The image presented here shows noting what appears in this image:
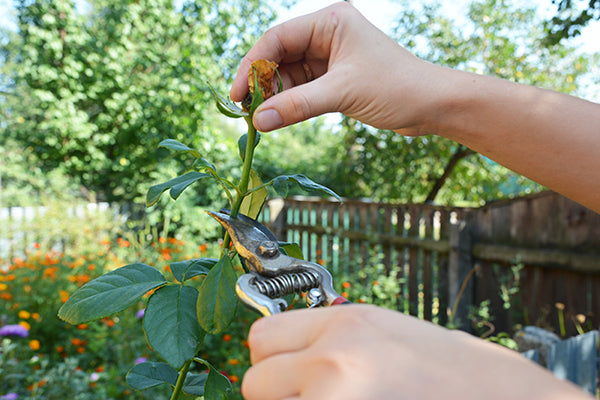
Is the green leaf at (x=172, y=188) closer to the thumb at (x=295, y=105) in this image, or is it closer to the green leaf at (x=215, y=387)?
the thumb at (x=295, y=105)

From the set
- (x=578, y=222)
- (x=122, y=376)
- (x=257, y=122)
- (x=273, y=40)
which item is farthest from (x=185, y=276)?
(x=578, y=222)

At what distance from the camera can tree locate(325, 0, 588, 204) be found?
17.7 feet

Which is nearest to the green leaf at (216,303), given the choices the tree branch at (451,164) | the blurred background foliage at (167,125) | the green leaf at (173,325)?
the green leaf at (173,325)

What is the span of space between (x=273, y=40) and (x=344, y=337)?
77 centimetres

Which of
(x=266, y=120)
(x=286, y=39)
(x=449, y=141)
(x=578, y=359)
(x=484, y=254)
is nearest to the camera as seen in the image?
(x=266, y=120)

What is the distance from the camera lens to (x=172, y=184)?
76cm

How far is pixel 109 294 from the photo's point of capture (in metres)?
0.69

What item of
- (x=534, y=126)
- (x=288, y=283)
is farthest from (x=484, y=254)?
(x=288, y=283)

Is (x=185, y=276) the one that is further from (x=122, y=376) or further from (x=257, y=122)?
(x=122, y=376)

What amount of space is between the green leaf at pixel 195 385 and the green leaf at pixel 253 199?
1.22ft

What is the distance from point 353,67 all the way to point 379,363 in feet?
2.29

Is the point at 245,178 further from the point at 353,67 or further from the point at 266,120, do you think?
the point at 353,67

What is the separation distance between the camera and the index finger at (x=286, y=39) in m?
0.97

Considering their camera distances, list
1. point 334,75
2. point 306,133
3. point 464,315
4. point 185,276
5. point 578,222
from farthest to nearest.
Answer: point 306,133, point 464,315, point 578,222, point 334,75, point 185,276
